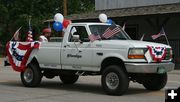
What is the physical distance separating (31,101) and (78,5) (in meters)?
45.3

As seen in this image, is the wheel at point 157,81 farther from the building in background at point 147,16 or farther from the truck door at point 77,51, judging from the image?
the building in background at point 147,16

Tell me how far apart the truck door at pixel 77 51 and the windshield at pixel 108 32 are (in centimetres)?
27

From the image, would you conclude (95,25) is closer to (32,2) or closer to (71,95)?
(71,95)

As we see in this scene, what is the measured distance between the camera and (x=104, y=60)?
10.0m

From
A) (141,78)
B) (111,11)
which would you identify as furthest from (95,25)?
(111,11)

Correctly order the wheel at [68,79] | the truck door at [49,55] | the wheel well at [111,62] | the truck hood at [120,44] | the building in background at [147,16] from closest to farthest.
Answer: the truck hood at [120,44], the wheel well at [111,62], the truck door at [49,55], the wheel at [68,79], the building in background at [147,16]

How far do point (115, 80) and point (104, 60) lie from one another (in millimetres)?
600

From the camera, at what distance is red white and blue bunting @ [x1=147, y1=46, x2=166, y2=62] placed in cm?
962

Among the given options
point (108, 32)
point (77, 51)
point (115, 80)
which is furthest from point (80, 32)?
point (115, 80)

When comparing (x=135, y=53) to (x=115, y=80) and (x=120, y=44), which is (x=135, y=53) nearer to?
(x=120, y=44)

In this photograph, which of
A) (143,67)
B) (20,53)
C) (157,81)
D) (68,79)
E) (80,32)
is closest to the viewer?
(143,67)

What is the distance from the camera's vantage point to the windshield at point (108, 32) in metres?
10.6

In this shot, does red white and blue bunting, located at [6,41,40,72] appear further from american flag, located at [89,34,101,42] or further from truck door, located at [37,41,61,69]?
american flag, located at [89,34,101,42]

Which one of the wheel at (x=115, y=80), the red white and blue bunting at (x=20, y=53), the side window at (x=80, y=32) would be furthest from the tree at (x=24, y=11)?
the wheel at (x=115, y=80)
